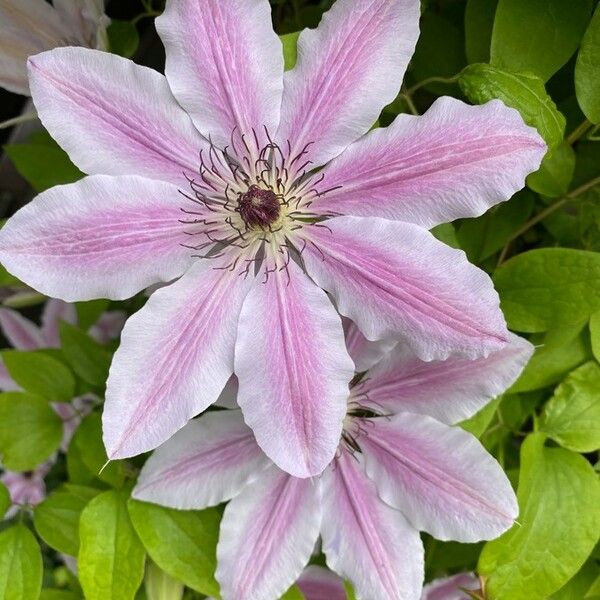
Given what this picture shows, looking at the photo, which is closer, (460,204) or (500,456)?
(460,204)

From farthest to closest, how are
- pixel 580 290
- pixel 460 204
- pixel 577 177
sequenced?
pixel 577 177 < pixel 580 290 < pixel 460 204

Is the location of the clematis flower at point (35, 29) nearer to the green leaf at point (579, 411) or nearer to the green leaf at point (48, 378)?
the green leaf at point (48, 378)

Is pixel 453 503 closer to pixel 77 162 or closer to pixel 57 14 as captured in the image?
pixel 77 162

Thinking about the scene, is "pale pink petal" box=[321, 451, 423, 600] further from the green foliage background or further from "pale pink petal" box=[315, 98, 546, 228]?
"pale pink petal" box=[315, 98, 546, 228]

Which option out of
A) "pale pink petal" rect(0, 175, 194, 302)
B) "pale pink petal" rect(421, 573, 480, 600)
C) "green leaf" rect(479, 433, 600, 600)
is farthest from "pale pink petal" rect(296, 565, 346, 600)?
"pale pink petal" rect(0, 175, 194, 302)

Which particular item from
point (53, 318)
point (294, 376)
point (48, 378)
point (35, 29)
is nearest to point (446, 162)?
point (294, 376)

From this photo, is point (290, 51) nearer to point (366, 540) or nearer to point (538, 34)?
point (538, 34)

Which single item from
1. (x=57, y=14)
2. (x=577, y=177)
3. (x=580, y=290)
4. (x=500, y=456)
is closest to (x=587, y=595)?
(x=500, y=456)
